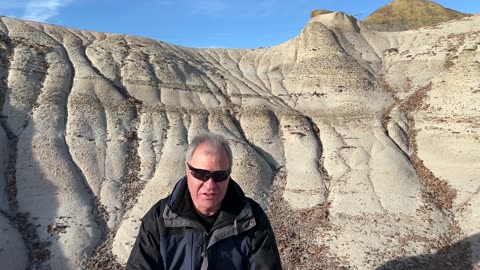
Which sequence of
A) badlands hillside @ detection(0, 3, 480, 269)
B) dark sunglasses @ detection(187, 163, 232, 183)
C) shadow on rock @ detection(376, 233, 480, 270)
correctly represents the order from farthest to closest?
badlands hillside @ detection(0, 3, 480, 269) → shadow on rock @ detection(376, 233, 480, 270) → dark sunglasses @ detection(187, 163, 232, 183)

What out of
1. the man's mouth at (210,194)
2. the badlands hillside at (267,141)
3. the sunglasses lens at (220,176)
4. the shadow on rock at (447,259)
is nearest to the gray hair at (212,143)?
the sunglasses lens at (220,176)

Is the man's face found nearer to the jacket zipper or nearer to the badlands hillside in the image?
the jacket zipper

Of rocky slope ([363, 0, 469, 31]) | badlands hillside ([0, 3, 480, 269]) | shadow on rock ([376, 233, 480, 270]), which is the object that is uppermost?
rocky slope ([363, 0, 469, 31])

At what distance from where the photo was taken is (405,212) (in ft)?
50.2

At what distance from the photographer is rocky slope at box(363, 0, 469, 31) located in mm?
64188

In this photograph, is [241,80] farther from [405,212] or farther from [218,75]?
[405,212]

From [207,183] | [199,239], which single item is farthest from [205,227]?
[207,183]

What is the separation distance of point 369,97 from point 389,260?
1247cm

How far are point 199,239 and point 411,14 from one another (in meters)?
73.0

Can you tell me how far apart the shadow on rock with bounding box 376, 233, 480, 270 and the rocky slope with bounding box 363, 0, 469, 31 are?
52261 millimetres

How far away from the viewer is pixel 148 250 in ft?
15.5

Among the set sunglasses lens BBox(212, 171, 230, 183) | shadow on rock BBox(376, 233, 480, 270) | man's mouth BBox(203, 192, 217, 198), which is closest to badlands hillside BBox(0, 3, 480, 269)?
shadow on rock BBox(376, 233, 480, 270)

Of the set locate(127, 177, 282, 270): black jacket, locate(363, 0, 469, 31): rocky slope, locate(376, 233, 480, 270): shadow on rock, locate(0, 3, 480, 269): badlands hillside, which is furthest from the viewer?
locate(363, 0, 469, 31): rocky slope

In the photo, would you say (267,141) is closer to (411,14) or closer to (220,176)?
(220,176)
